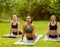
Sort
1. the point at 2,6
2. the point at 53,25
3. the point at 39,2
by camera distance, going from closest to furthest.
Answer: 1. the point at 53,25
2. the point at 2,6
3. the point at 39,2

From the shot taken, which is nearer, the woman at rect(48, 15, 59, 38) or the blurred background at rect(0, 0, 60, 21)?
the woman at rect(48, 15, 59, 38)

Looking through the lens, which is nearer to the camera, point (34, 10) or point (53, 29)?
point (53, 29)

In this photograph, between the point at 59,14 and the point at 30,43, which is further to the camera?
the point at 59,14

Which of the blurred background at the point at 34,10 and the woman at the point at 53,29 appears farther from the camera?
the blurred background at the point at 34,10

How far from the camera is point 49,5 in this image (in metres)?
17.8

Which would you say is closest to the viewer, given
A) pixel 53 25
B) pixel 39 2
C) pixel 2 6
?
pixel 53 25

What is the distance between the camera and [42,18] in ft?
59.6

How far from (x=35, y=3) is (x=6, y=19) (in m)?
2.56

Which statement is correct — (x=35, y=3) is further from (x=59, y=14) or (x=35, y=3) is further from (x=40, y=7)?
(x=59, y=14)

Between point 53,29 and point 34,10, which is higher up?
point 34,10

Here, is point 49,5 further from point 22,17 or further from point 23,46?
point 23,46

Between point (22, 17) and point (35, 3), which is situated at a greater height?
point (35, 3)

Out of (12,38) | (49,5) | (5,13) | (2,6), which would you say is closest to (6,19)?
(5,13)

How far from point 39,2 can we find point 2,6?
2.97 meters
